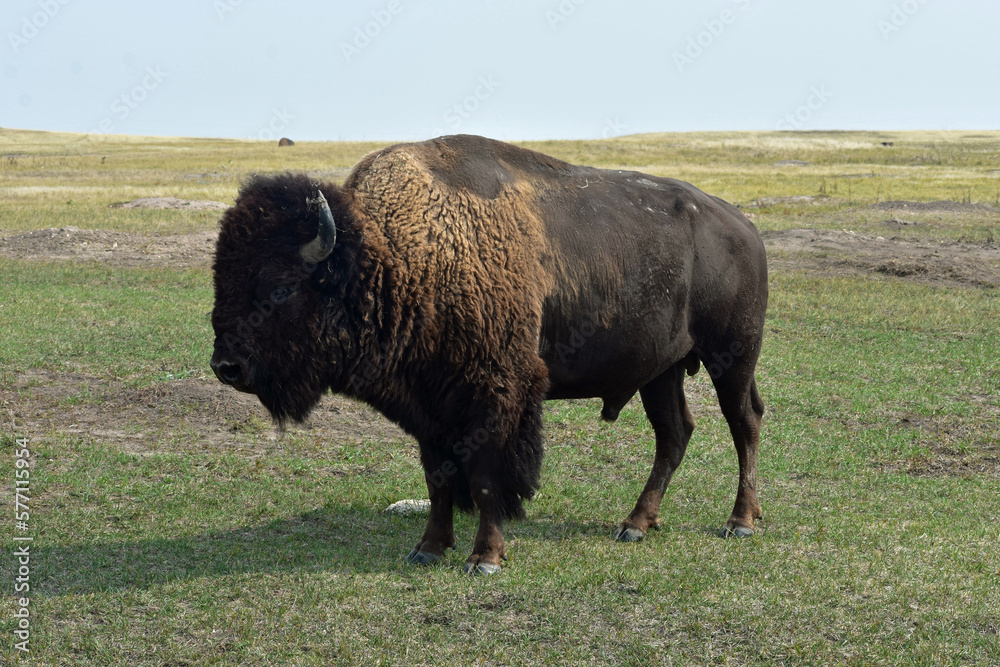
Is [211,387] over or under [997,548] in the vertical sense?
under

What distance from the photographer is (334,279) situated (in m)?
5.74

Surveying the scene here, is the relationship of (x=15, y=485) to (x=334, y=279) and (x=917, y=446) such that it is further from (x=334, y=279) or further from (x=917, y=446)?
(x=917, y=446)

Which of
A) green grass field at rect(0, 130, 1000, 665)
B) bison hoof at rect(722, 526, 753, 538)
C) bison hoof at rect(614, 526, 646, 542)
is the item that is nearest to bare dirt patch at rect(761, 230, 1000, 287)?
green grass field at rect(0, 130, 1000, 665)

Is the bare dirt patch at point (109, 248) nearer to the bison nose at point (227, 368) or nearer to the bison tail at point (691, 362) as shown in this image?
the bison tail at point (691, 362)

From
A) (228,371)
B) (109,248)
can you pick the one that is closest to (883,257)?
(109,248)

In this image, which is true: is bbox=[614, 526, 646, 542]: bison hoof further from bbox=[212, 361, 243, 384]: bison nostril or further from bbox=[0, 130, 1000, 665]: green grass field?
bbox=[212, 361, 243, 384]: bison nostril

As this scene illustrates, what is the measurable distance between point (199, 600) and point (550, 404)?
19.0ft

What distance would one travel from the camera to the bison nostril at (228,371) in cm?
547

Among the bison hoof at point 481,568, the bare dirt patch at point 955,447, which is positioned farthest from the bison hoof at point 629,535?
the bare dirt patch at point 955,447

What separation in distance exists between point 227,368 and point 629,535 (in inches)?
121

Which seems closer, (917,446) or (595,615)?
(595,615)

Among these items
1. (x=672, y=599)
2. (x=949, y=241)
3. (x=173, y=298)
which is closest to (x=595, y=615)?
(x=672, y=599)

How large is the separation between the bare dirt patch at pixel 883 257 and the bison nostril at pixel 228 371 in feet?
54.3

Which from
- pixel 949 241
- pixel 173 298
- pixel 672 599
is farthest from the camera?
pixel 949 241
